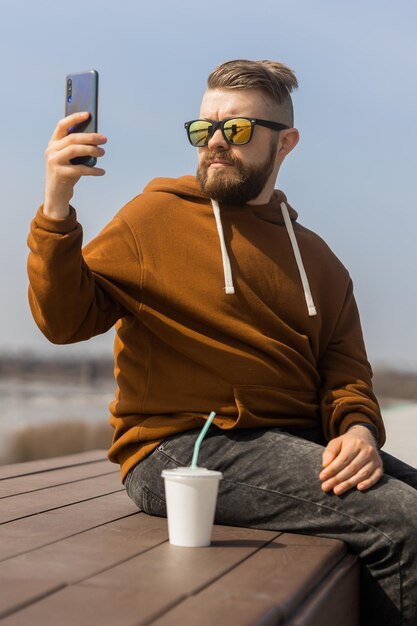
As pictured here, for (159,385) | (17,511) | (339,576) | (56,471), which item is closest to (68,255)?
(159,385)

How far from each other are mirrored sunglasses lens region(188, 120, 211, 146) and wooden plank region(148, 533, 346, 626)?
115cm

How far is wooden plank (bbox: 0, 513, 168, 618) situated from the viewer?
1.92m

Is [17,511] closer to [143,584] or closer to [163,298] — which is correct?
[163,298]

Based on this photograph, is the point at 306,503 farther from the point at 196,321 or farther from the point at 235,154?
the point at 235,154

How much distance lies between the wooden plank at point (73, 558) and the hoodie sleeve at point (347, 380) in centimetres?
58

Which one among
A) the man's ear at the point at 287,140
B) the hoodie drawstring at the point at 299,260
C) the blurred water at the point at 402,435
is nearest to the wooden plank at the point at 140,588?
the hoodie drawstring at the point at 299,260

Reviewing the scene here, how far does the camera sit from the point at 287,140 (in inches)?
123

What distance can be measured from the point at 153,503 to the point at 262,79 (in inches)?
50.4

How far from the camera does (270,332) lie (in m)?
2.85

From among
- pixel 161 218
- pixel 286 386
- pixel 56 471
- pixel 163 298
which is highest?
pixel 161 218

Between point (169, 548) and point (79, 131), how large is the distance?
1039mm

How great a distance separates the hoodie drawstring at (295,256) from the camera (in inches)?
110

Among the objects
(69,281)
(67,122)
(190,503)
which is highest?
(67,122)

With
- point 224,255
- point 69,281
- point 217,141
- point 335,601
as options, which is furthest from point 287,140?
point 335,601
